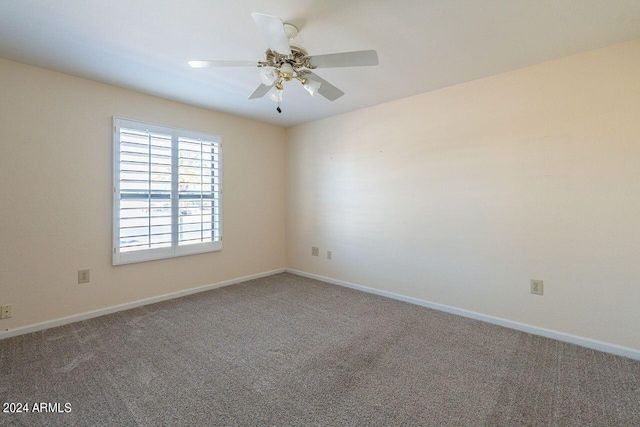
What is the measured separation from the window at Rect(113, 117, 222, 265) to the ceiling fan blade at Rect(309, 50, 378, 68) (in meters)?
2.32

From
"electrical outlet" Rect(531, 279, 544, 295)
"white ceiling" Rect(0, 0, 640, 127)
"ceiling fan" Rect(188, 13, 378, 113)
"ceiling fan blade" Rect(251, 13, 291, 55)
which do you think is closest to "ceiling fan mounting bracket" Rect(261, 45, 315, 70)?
"ceiling fan" Rect(188, 13, 378, 113)

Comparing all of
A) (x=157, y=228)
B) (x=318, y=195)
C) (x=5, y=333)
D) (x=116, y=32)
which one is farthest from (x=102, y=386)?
(x=318, y=195)

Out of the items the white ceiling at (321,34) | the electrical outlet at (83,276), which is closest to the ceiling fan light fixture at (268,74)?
the white ceiling at (321,34)

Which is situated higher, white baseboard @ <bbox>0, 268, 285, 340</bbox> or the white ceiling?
the white ceiling

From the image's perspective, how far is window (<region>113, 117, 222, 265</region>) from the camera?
119 inches

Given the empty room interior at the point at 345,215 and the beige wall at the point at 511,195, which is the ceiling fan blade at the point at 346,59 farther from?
the beige wall at the point at 511,195

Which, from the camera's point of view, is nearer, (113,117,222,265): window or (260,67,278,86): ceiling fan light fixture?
(260,67,278,86): ceiling fan light fixture

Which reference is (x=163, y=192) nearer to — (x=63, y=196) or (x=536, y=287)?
(x=63, y=196)

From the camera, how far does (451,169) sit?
120 inches

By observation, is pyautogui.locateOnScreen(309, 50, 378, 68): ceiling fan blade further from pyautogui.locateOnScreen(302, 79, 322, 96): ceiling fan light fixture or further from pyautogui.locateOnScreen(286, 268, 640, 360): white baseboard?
pyautogui.locateOnScreen(286, 268, 640, 360): white baseboard

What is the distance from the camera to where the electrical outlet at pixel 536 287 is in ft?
8.31

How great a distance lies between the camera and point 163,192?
330 centimetres

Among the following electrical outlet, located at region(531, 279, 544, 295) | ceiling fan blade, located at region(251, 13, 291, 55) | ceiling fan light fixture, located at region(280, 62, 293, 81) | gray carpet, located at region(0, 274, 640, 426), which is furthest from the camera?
electrical outlet, located at region(531, 279, 544, 295)

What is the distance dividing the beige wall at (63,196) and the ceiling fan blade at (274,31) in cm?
232
